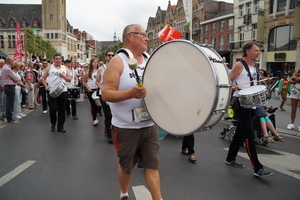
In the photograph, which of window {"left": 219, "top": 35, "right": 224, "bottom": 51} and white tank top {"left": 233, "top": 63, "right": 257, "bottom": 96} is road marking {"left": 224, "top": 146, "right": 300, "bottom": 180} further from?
window {"left": 219, "top": 35, "right": 224, "bottom": 51}

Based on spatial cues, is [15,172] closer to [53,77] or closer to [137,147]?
[137,147]

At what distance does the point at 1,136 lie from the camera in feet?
19.7

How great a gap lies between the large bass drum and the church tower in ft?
250

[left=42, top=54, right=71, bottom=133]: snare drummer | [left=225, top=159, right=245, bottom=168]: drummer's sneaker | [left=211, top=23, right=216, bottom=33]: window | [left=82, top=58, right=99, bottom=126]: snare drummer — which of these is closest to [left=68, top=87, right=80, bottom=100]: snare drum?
[left=82, top=58, right=99, bottom=126]: snare drummer

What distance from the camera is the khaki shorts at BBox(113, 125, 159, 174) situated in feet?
8.15

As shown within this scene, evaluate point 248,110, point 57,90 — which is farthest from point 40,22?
point 248,110

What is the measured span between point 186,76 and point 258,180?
2312mm

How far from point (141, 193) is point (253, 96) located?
1.92m

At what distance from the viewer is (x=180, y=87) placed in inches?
87.9

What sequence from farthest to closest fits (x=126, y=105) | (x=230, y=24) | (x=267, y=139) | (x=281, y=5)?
(x=230, y=24) < (x=281, y=5) < (x=267, y=139) < (x=126, y=105)

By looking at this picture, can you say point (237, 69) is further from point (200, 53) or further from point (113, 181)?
point (113, 181)

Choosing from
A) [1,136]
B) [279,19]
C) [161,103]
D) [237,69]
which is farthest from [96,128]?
[279,19]

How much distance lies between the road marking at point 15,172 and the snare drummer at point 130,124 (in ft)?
6.31

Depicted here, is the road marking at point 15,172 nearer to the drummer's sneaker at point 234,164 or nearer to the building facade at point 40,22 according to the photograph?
the drummer's sneaker at point 234,164
